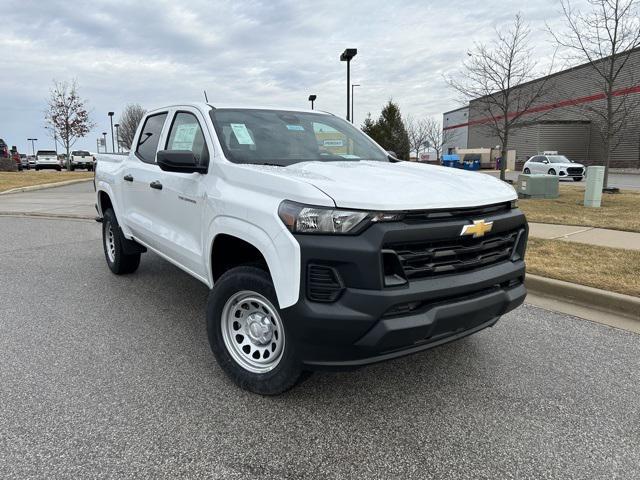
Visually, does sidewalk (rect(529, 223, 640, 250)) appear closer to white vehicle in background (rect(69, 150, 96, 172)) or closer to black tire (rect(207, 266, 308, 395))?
black tire (rect(207, 266, 308, 395))

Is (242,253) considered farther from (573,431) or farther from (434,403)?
(573,431)

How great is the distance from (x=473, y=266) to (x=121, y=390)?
2329 millimetres

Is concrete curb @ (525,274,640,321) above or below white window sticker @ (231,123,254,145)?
below

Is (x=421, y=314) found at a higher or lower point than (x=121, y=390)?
higher

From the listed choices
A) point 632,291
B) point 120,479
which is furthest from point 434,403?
point 632,291

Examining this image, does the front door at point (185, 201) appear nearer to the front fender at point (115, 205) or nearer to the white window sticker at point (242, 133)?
the white window sticker at point (242, 133)

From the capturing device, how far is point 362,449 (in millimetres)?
2516

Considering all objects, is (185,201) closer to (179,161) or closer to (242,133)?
(179,161)

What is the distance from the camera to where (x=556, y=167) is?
27.9m

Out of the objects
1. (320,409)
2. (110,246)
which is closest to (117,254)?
(110,246)

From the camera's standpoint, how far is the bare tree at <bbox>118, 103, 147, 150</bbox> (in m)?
49.5

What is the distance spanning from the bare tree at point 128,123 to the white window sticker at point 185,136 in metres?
48.3

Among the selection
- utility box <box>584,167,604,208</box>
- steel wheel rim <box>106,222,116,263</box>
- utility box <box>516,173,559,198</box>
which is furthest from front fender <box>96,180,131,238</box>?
utility box <box>516,173,559,198</box>

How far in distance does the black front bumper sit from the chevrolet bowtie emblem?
1.8 inches
